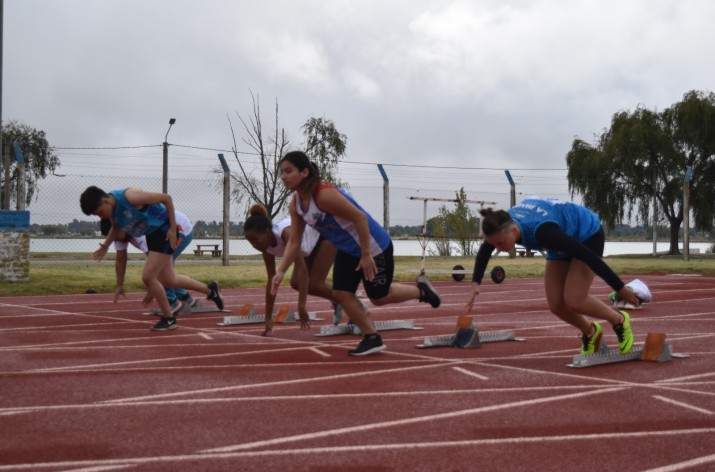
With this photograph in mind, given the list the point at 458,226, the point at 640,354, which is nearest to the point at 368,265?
the point at 640,354

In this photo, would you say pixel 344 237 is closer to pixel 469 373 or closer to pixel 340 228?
pixel 340 228

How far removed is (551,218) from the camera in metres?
5.68

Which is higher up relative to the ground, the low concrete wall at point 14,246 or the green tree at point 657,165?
the green tree at point 657,165

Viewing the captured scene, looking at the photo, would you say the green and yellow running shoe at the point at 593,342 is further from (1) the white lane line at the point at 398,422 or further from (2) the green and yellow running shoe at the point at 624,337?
(1) the white lane line at the point at 398,422

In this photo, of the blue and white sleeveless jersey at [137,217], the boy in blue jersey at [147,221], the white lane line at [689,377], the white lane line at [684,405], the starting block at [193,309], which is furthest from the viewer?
the starting block at [193,309]

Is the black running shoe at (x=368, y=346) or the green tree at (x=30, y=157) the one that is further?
the green tree at (x=30, y=157)

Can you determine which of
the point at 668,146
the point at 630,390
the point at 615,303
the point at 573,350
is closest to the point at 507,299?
the point at 615,303

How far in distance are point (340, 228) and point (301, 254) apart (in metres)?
1.00

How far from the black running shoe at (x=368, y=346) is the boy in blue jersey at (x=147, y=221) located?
Result: 2.35 m

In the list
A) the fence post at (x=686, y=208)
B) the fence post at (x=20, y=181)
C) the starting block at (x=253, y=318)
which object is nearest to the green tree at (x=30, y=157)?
the fence post at (x=20, y=181)

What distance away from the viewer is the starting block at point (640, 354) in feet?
19.5

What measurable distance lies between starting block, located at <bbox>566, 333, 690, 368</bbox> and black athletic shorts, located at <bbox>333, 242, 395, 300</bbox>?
4.97ft

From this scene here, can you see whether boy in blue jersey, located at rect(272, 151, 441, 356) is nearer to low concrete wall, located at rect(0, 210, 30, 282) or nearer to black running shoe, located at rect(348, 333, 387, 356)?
black running shoe, located at rect(348, 333, 387, 356)

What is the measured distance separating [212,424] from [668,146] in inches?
1210
